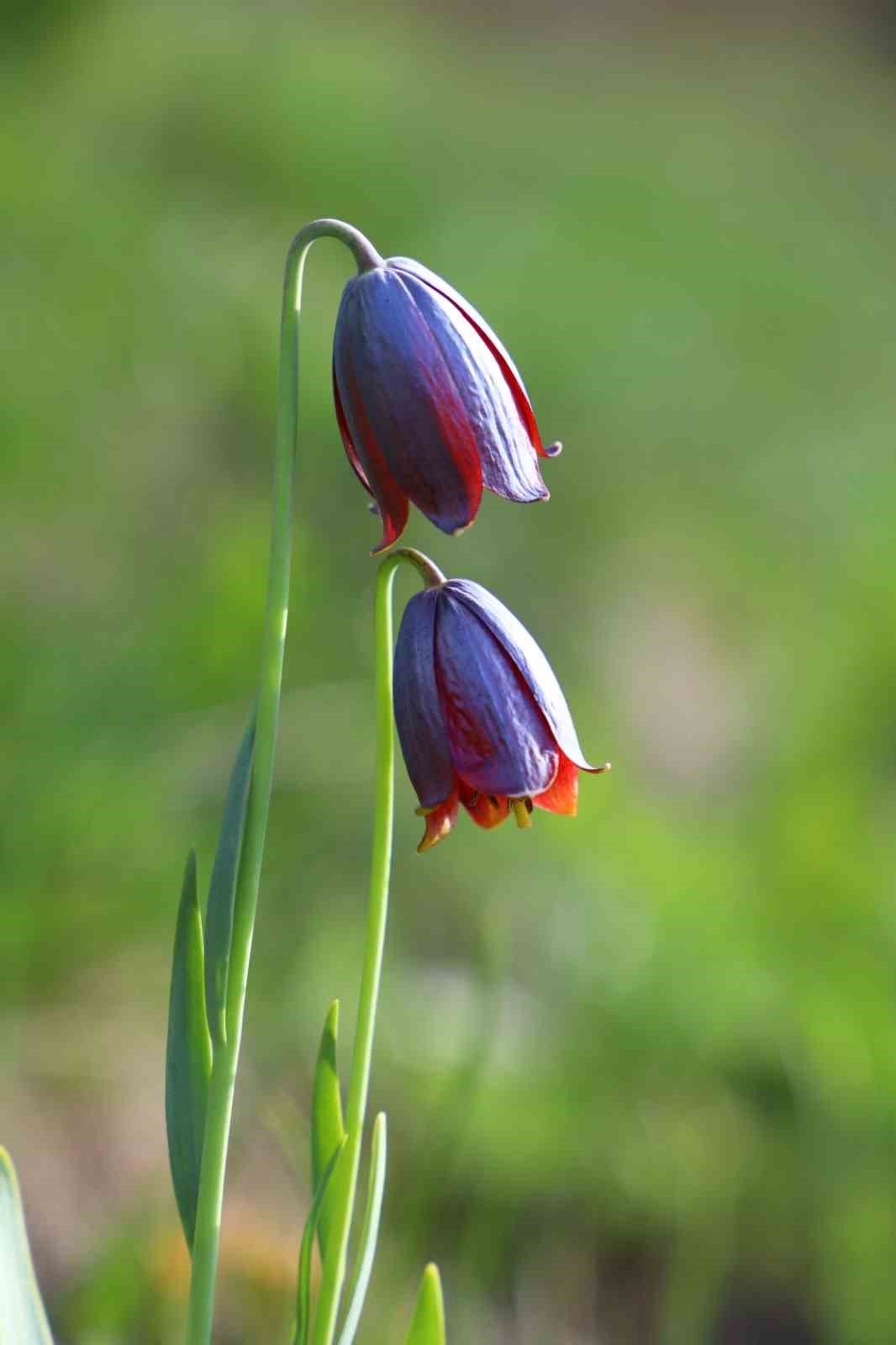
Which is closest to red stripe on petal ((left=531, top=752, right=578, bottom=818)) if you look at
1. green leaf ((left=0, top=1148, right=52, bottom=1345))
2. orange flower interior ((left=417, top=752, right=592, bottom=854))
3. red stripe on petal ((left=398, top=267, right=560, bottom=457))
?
orange flower interior ((left=417, top=752, right=592, bottom=854))

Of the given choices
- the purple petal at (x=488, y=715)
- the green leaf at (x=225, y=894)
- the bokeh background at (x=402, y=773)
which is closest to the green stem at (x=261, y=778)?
the green leaf at (x=225, y=894)

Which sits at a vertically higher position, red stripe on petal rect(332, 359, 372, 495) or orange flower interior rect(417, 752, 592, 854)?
red stripe on petal rect(332, 359, 372, 495)

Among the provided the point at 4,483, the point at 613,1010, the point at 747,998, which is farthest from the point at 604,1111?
the point at 4,483

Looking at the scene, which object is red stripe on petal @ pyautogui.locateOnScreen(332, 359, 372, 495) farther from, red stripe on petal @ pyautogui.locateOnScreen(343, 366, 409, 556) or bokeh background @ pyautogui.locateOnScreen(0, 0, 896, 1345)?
Result: bokeh background @ pyautogui.locateOnScreen(0, 0, 896, 1345)

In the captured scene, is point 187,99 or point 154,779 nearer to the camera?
point 154,779

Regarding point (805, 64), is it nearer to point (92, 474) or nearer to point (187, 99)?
point (187, 99)

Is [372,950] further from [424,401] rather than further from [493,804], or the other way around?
[424,401]
